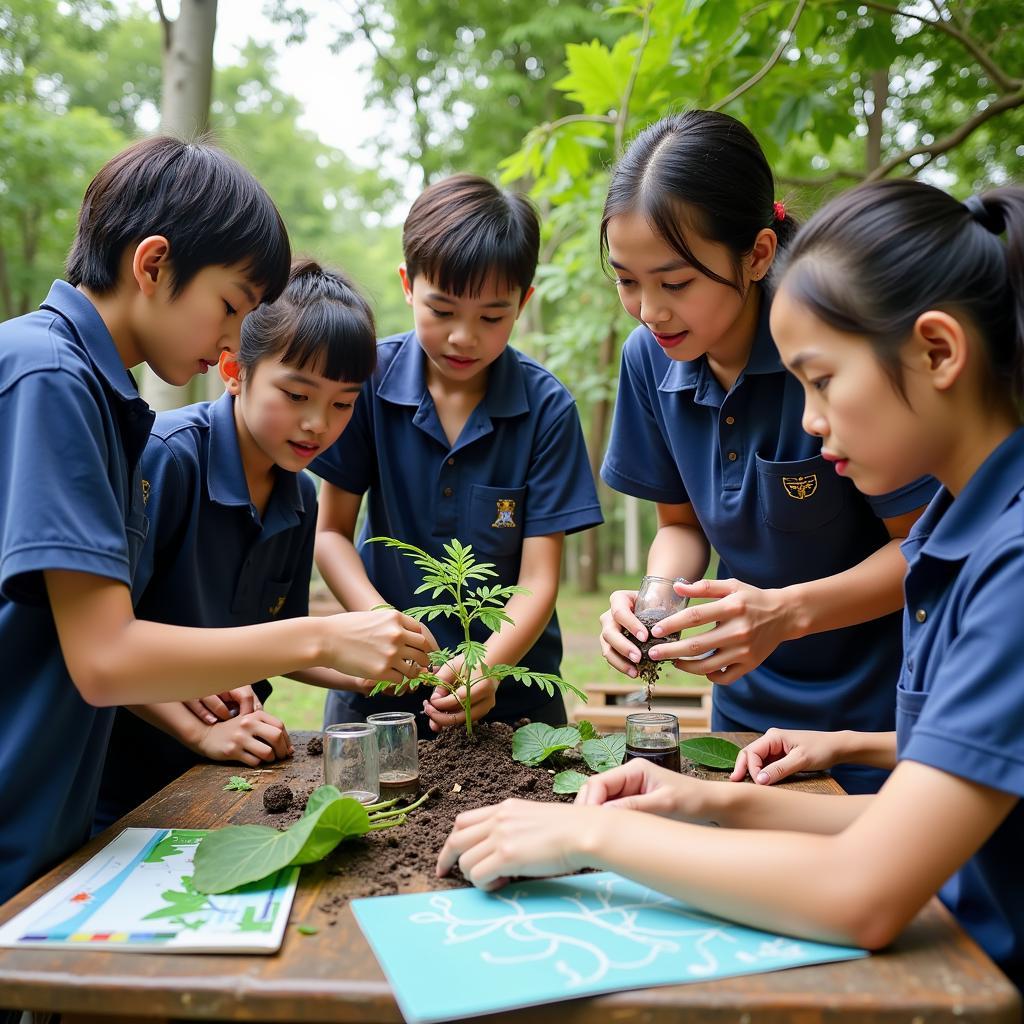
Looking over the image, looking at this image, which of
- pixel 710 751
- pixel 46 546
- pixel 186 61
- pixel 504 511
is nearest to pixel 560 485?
pixel 504 511

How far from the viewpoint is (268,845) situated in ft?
4.57

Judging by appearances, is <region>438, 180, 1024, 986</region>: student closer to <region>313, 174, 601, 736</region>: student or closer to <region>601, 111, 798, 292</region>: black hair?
<region>601, 111, 798, 292</region>: black hair

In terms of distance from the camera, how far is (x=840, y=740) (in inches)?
73.5

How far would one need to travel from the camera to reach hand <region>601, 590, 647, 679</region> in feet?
6.18

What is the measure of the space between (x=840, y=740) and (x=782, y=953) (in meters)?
0.80

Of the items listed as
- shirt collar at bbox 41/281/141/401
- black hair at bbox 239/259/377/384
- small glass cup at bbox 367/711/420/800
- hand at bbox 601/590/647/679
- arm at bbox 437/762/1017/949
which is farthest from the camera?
black hair at bbox 239/259/377/384

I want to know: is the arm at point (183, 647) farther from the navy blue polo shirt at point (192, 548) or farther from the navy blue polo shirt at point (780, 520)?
the navy blue polo shirt at point (780, 520)

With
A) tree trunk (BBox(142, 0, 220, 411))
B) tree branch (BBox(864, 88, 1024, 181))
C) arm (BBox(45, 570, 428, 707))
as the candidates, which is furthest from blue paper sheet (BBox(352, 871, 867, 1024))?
tree trunk (BBox(142, 0, 220, 411))

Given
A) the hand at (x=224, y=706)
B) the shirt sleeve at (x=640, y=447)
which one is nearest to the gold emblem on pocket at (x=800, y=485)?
the shirt sleeve at (x=640, y=447)

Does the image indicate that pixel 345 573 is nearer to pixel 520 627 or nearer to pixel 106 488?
pixel 520 627

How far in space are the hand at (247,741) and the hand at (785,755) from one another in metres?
0.94

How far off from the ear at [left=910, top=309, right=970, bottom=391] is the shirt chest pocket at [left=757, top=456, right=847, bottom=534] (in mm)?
805

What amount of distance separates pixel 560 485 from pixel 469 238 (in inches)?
26.9

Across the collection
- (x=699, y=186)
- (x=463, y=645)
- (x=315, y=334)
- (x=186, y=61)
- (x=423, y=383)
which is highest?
(x=186, y=61)
